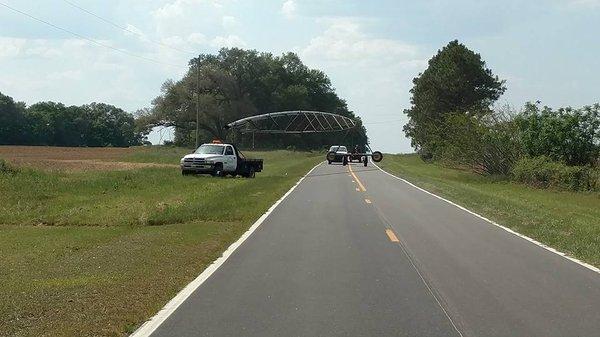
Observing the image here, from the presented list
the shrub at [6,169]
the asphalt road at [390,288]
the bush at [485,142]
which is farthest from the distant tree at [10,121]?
the asphalt road at [390,288]

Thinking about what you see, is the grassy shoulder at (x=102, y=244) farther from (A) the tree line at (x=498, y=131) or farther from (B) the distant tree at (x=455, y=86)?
(B) the distant tree at (x=455, y=86)

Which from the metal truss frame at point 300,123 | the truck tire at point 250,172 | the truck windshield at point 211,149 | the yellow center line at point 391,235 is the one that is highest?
the metal truss frame at point 300,123

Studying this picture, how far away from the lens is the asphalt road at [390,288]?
24.6 ft

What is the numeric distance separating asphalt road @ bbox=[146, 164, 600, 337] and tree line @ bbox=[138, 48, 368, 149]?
6375 centimetres

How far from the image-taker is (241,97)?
119 metres

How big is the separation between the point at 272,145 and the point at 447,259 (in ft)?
385

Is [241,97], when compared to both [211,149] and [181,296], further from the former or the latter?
[181,296]

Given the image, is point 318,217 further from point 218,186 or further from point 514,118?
point 514,118

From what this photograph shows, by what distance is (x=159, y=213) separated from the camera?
20.1 meters

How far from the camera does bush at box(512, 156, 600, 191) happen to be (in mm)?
41562

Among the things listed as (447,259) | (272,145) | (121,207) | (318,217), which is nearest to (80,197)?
(121,207)

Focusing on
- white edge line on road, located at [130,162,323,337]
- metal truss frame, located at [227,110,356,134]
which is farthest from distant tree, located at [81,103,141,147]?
white edge line on road, located at [130,162,323,337]

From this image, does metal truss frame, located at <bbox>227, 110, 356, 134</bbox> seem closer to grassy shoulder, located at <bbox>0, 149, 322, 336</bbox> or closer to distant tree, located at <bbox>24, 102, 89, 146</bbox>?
distant tree, located at <bbox>24, 102, 89, 146</bbox>

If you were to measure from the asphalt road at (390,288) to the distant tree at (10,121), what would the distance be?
113 meters
